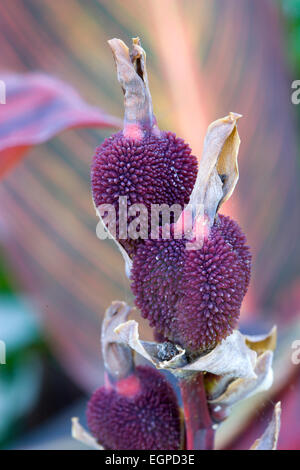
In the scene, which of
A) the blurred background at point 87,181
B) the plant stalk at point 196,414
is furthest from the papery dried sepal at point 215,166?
the blurred background at point 87,181

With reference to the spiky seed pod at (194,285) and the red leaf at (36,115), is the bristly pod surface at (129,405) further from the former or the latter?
the red leaf at (36,115)

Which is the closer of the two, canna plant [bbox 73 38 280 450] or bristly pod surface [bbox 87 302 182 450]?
canna plant [bbox 73 38 280 450]

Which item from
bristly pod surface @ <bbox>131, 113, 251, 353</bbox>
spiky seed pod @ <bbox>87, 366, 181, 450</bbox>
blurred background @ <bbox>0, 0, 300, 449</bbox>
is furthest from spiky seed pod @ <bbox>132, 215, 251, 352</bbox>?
blurred background @ <bbox>0, 0, 300, 449</bbox>

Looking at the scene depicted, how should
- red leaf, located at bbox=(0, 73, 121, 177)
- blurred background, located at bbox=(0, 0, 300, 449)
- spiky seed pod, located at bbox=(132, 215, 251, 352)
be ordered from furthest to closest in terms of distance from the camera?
blurred background, located at bbox=(0, 0, 300, 449), red leaf, located at bbox=(0, 73, 121, 177), spiky seed pod, located at bbox=(132, 215, 251, 352)

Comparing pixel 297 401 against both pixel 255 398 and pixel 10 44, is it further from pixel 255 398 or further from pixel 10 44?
pixel 10 44

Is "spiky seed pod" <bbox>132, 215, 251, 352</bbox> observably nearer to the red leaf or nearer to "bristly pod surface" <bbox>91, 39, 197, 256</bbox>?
"bristly pod surface" <bbox>91, 39, 197, 256</bbox>

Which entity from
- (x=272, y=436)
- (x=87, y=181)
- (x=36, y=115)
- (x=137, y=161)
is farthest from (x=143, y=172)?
(x=87, y=181)
